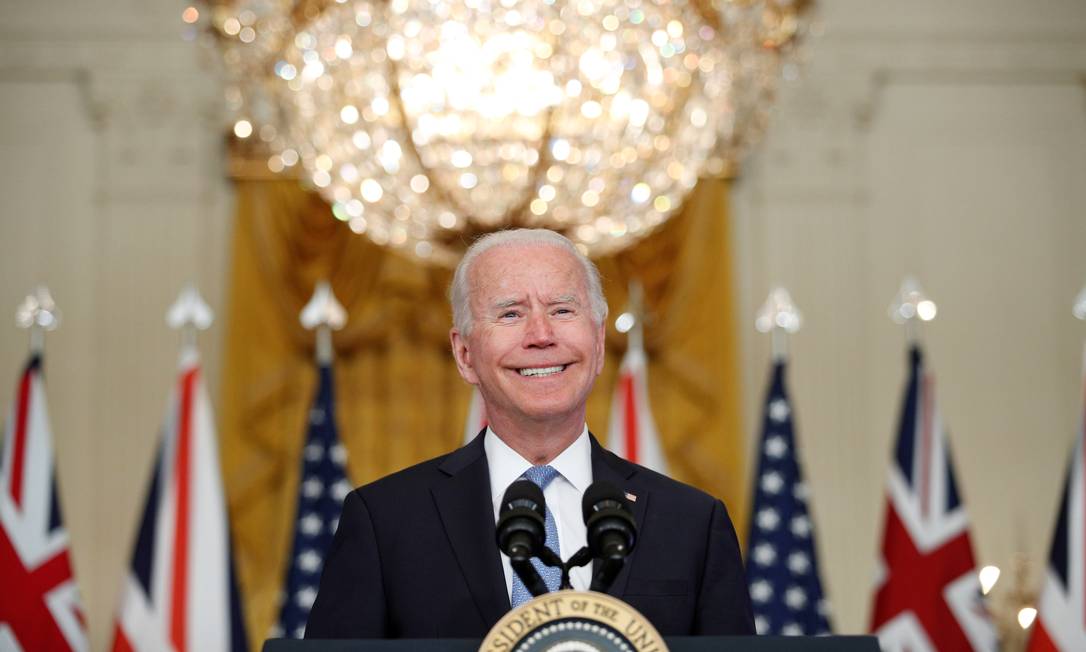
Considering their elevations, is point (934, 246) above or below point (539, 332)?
above

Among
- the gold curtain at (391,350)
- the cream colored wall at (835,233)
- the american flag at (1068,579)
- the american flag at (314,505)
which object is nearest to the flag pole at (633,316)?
the gold curtain at (391,350)

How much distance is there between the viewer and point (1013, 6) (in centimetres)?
729

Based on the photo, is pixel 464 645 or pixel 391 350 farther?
pixel 391 350

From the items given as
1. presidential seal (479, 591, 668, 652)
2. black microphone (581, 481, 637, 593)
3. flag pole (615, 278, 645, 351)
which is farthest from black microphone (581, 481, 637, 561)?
flag pole (615, 278, 645, 351)

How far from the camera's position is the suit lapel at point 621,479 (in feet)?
6.31

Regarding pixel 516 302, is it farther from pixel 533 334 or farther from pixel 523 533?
pixel 523 533

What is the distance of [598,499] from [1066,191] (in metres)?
6.17

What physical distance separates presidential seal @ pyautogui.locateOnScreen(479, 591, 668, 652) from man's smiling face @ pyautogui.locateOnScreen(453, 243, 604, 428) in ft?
1.70

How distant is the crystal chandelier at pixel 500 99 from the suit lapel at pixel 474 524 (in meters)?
2.20

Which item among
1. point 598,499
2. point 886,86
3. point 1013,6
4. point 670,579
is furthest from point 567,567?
point 1013,6

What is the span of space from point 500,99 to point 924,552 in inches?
103

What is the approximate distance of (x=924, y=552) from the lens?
5.41 meters

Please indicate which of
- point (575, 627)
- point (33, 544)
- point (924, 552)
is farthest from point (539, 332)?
point (924, 552)

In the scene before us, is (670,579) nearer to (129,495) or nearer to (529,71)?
(529,71)
